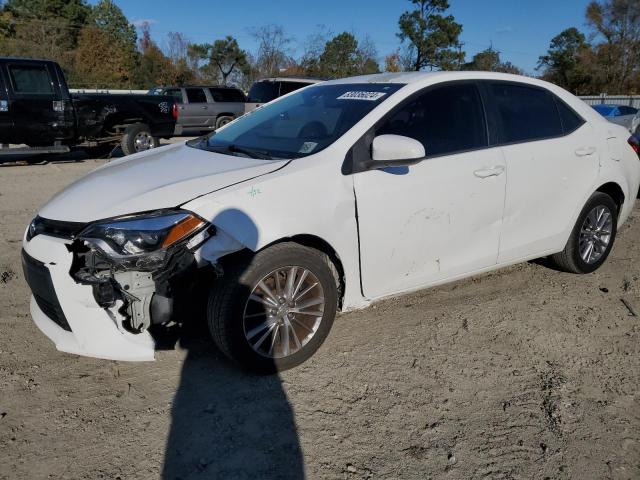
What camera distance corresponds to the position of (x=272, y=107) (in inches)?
171

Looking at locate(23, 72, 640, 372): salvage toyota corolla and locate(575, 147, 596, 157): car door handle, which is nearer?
locate(23, 72, 640, 372): salvage toyota corolla

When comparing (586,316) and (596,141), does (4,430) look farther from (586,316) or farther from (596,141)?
(596,141)

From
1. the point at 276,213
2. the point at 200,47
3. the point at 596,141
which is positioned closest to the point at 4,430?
the point at 276,213

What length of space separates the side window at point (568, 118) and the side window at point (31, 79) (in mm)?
10030

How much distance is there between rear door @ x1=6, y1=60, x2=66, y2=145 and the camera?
10492 mm

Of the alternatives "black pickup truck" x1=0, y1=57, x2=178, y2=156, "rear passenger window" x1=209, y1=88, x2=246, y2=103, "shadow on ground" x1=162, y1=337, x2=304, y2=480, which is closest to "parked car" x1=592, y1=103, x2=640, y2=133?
"rear passenger window" x1=209, y1=88, x2=246, y2=103

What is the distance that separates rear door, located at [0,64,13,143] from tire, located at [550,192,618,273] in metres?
10.2

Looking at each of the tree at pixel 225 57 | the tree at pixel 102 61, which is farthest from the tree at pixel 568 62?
the tree at pixel 102 61

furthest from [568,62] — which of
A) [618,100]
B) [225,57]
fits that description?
[225,57]

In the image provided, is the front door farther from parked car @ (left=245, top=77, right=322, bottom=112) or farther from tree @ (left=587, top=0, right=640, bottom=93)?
tree @ (left=587, top=0, right=640, bottom=93)

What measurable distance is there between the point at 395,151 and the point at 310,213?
63 cm

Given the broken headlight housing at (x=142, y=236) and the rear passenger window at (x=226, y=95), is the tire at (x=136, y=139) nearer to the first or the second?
the rear passenger window at (x=226, y=95)

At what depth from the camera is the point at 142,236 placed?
107 inches

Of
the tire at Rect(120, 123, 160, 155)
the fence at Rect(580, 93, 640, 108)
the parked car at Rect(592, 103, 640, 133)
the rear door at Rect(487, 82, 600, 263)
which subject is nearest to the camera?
the rear door at Rect(487, 82, 600, 263)
